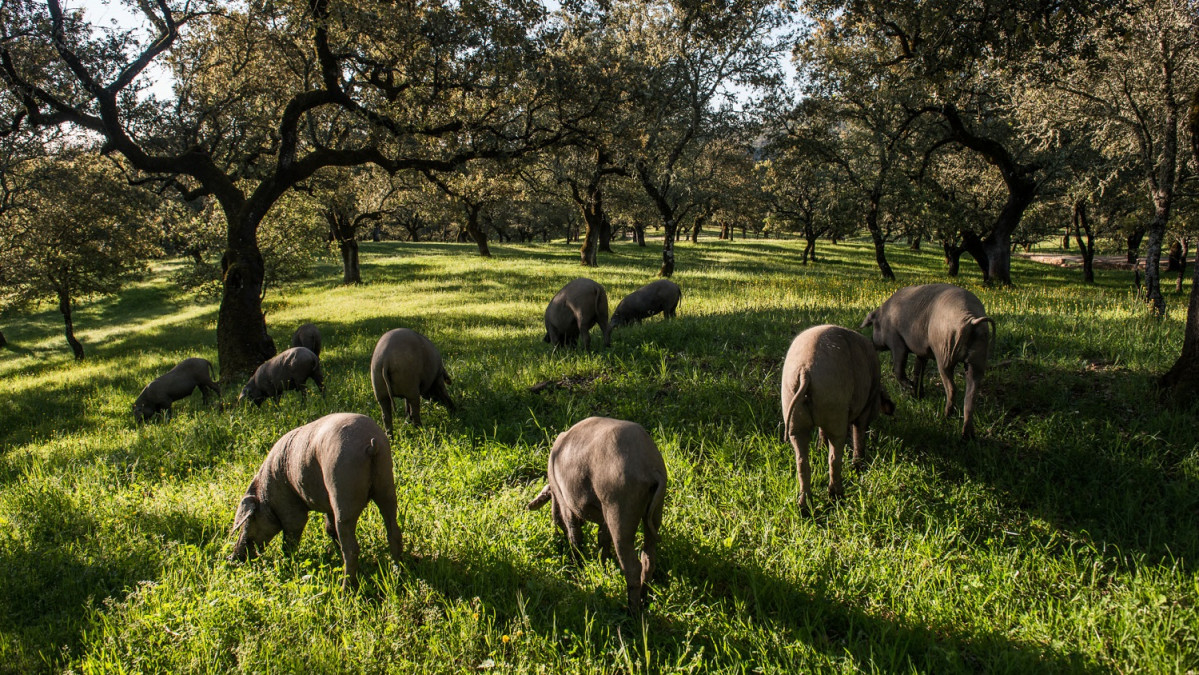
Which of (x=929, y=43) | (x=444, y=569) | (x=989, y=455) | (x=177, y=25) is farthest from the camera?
(x=177, y=25)

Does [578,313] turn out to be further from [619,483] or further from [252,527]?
[619,483]

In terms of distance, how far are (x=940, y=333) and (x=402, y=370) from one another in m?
5.42

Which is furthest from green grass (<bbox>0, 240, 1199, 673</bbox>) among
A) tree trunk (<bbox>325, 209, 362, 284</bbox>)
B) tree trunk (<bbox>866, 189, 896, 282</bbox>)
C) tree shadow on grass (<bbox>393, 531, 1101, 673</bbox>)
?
tree trunk (<bbox>325, 209, 362, 284</bbox>)

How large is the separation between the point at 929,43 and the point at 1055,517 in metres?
6.38

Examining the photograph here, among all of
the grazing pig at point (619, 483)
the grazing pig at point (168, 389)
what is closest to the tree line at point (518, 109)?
the grazing pig at point (168, 389)

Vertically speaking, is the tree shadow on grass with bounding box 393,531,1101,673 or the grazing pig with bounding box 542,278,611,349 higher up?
the grazing pig with bounding box 542,278,611,349

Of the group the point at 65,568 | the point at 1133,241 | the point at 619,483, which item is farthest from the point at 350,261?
the point at 1133,241

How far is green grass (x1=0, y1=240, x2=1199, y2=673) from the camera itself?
11.1ft

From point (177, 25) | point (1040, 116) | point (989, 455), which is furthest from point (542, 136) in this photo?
point (1040, 116)

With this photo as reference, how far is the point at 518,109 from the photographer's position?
14.2 meters

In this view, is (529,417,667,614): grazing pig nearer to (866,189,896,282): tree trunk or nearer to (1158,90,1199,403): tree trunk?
(1158,90,1199,403): tree trunk

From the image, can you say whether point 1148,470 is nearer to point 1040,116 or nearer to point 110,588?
point 110,588

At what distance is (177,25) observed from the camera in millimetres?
11398

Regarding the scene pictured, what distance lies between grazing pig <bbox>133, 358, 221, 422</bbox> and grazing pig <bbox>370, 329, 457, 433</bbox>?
639 centimetres
